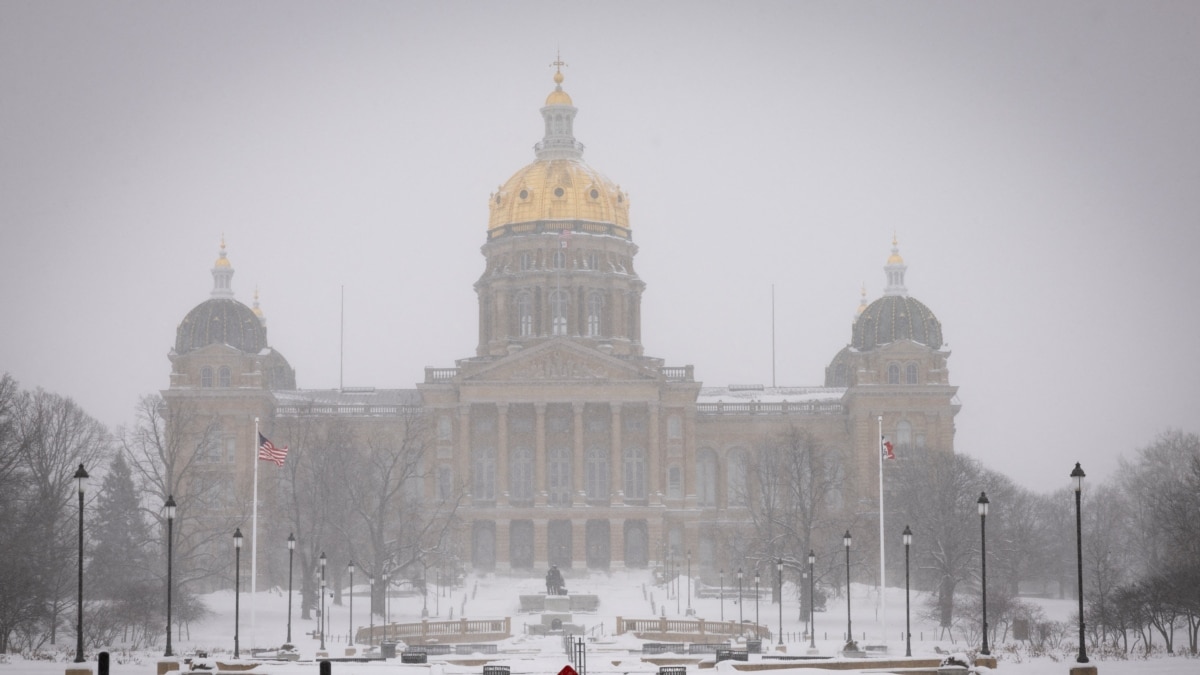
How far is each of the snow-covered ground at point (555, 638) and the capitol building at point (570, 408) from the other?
307 inches

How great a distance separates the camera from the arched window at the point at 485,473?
447ft

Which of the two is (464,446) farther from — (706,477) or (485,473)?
(706,477)

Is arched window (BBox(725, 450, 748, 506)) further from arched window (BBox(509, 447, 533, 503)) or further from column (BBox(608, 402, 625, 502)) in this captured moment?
arched window (BBox(509, 447, 533, 503))

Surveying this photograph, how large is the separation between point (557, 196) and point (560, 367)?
51.3 ft

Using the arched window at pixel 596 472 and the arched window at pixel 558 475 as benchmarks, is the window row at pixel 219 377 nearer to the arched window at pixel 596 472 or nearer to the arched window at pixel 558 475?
the arched window at pixel 558 475

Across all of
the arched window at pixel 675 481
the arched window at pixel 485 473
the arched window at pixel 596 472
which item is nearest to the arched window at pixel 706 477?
the arched window at pixel 675 481

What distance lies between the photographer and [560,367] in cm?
13525

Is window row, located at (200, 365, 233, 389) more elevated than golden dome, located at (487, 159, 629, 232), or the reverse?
golden dome, located at (487, 159, 629, 232)

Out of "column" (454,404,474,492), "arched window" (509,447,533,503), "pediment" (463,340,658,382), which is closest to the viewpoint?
"column" (454,404,474,492)

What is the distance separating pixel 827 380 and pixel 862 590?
1829 inches

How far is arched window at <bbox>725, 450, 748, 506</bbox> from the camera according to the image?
142m

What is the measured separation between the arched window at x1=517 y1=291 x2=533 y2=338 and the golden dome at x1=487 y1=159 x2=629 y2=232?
526cm

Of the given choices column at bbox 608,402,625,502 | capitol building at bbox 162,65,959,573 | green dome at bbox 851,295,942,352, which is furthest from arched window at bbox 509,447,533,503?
green dome at bbox 851,295,942,352

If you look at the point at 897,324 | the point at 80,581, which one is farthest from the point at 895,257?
the point at 80,581
